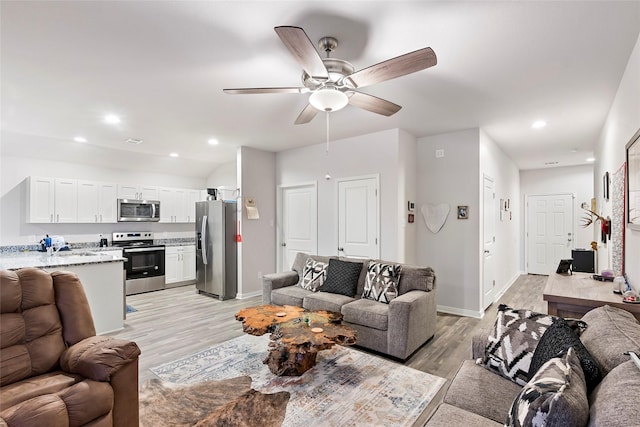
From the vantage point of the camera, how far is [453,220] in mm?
4621

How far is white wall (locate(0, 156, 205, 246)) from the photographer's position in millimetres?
4977

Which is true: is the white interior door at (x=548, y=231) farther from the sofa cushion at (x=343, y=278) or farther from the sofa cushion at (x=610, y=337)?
the sofa cushion at (x=610, y=337)

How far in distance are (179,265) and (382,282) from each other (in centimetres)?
476

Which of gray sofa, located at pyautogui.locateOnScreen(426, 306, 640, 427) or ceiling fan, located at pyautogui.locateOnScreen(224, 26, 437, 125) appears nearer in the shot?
gray sofa, located at pyautogui.locateOnScreen(426, 306, 640, 427)

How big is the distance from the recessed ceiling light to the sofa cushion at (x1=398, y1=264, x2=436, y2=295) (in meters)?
4.03

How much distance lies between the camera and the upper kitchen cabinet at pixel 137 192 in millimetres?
6031

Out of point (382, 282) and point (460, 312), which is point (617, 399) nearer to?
point (382, 282)

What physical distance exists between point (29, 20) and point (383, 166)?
3.88m

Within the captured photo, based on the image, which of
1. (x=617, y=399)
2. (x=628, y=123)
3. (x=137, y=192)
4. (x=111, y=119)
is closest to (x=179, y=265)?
(x=137, y=192)

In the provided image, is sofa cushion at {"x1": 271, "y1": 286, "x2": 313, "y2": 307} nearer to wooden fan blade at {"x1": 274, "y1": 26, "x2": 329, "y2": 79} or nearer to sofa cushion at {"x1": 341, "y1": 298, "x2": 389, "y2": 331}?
sofa cushion at {"x1": 341, "y1": 298, "x2": 389, "y2": 331}

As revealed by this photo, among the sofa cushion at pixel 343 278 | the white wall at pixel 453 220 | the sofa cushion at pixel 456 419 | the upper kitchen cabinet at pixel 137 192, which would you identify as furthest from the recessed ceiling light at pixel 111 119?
the sofa cushion at pixel 456 419

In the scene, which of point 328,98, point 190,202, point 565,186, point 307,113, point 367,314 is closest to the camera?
point 328,98

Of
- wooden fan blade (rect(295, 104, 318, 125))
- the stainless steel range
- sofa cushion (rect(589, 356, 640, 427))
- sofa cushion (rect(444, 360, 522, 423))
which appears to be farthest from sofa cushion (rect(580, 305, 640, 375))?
the stainless steel range

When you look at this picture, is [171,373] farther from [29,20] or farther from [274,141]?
[274,141]
